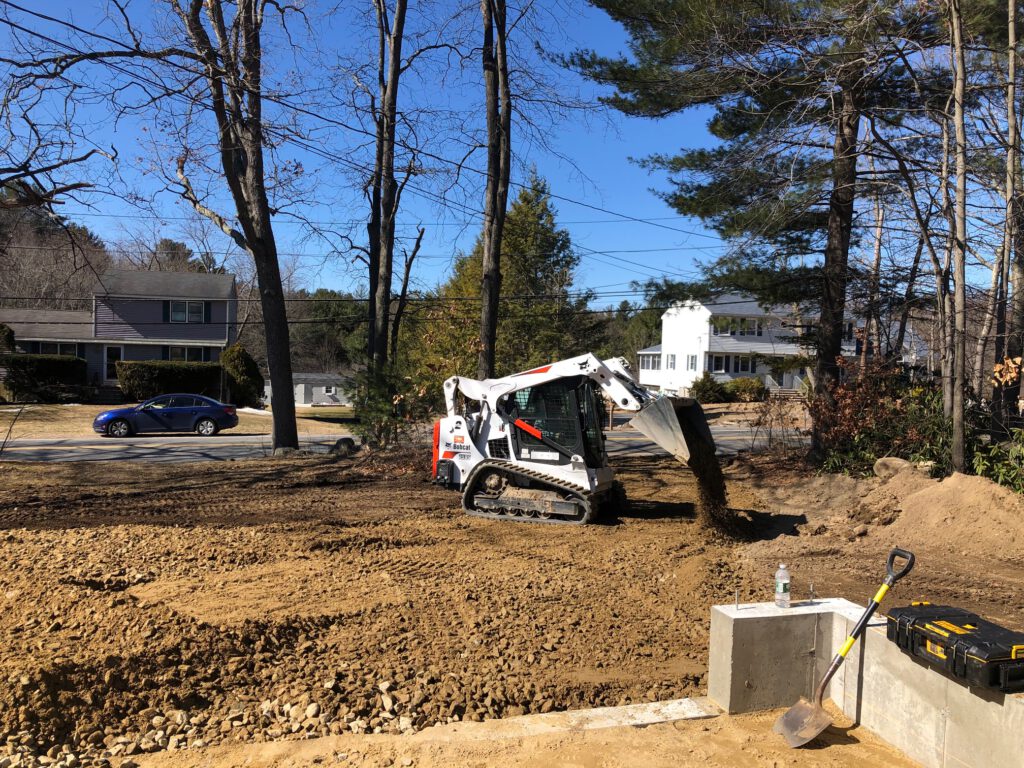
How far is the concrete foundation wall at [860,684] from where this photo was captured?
4.22 metres

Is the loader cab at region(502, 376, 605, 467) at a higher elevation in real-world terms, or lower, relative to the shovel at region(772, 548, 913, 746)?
higher

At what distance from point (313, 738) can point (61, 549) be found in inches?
213

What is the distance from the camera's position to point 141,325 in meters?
41.0

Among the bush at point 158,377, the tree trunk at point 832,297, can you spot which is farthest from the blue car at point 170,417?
the tree trunk at point 832,297

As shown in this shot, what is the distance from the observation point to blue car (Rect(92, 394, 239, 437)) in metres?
26.1

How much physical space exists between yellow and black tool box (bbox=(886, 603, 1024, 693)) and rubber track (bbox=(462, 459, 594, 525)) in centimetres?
619

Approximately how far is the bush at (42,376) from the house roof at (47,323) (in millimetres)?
2553

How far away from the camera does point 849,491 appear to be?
13742mm

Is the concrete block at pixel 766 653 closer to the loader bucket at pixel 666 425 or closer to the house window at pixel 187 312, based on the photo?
the loader bucket at pixel 666 425

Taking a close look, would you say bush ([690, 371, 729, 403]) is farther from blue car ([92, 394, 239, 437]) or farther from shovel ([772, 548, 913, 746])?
shovel ([772, 548, 913, 746])

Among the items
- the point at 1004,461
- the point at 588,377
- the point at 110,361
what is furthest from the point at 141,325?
the point at 1004,461

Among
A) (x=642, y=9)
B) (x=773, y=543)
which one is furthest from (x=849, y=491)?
(x=642, y=9)

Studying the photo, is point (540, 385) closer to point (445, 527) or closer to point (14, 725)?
point (445, 527)

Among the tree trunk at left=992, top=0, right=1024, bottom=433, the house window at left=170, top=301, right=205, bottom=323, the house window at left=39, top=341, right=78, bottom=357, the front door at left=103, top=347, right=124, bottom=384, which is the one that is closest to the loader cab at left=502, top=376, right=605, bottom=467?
the tree trunk at left=992, top=0, right=1024, bottom=433
